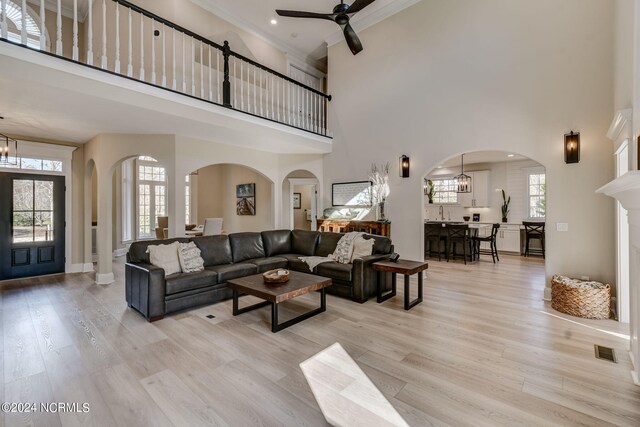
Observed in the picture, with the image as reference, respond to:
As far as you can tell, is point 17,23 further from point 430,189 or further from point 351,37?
point 430,189

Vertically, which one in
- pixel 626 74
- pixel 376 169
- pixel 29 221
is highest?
pixel 626 74

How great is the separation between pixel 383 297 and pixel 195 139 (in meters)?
4.56

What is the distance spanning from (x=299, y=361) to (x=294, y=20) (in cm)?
672

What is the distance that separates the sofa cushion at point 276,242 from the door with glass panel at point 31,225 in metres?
4.46

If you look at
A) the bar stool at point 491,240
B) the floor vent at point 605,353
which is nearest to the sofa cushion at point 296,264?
Result: the floor vent at point 605,353

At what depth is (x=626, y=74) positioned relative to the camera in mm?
2977

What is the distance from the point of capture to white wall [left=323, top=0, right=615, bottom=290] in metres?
3.96

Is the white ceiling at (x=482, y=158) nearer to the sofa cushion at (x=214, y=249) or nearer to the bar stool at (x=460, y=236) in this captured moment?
the bar stool at (x=460, y=236)

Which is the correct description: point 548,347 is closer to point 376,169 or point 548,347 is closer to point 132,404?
point 132,404

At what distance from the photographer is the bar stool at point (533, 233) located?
7.90 metres

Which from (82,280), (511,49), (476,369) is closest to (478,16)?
(511,49)

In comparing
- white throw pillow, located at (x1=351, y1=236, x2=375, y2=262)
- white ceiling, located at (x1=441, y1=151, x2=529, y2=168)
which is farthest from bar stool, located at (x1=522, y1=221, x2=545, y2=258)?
white throw pillow, located at (x1=351, y1=236, x2=375, y2=262)

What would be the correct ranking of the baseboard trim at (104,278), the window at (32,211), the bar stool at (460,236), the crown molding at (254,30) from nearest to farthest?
the baseboard trim at (104,278), the window at (32,211), the crown molding at (254,30), the bar stool at (460,236)

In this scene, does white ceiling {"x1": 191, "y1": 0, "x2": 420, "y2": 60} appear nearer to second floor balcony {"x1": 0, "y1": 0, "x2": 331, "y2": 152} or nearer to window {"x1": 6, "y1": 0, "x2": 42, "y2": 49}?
second floor balcony {"x1": 0, "y1": 0, "x2": 331, "y2": 152}
